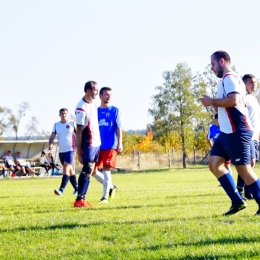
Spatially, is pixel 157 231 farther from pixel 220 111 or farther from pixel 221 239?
pixel 220 111

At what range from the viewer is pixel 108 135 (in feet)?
37.0

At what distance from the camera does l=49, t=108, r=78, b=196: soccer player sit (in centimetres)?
1405

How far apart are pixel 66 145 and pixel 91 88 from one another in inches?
186

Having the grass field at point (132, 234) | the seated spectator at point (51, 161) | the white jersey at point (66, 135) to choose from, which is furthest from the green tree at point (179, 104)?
the grass field at point (132, 234)

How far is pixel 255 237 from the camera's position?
546cm

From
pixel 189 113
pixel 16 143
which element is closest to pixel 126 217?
pixel 16 143

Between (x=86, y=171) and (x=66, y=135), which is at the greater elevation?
(x=66, y=135)

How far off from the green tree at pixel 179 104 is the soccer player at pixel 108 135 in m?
48.4

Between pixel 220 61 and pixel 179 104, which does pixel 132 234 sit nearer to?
pixel 220 61

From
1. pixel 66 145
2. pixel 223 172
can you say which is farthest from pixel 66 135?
pixel 223 172

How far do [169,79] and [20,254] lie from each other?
5743cm

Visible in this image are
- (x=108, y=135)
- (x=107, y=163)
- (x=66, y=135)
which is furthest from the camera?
(x=66, y=135)

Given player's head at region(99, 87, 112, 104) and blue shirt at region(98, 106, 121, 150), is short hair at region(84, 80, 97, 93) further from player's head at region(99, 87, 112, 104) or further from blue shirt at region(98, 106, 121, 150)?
blue shirt at region(98, 106, 121, 150)

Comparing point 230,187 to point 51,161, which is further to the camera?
point 51,161
